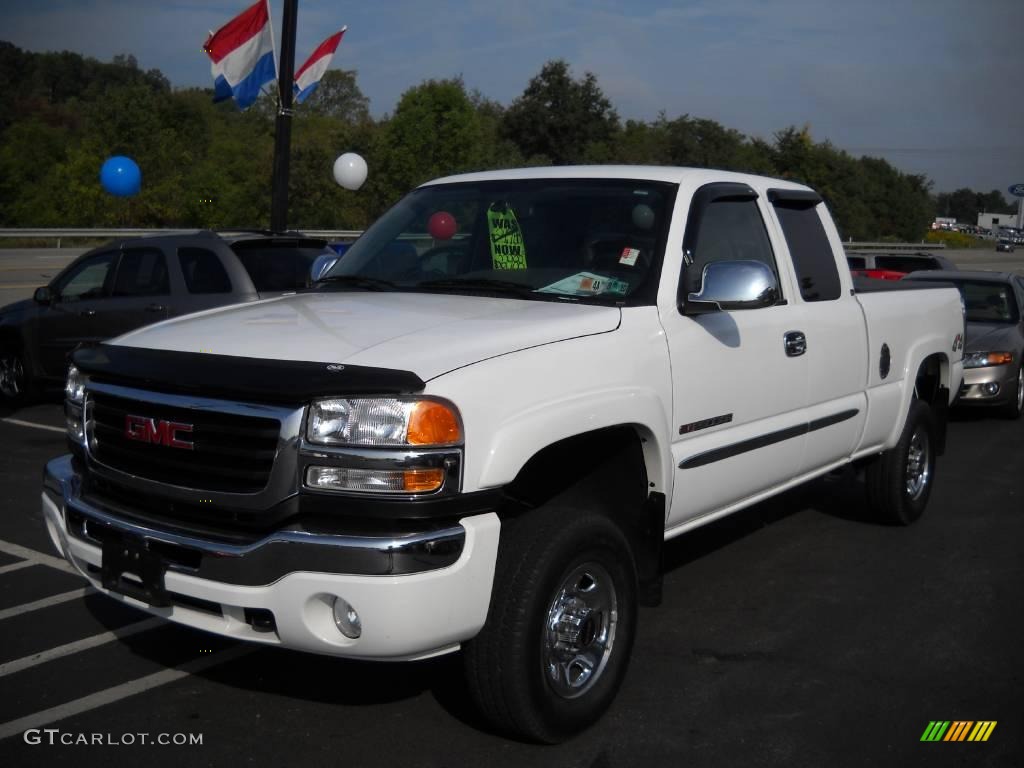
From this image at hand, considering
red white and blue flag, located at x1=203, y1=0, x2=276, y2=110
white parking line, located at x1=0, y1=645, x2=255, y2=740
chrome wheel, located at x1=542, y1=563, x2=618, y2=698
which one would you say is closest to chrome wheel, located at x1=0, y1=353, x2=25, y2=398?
red white and blue flag, located at x1=203, y1=0, x2=276, y2=110

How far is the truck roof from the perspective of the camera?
472 cm

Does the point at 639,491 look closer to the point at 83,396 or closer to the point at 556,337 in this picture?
the point at 556,337

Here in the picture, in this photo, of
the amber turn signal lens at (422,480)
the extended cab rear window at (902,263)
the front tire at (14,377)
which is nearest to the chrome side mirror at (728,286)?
the amber turn signal lens at (422,480)

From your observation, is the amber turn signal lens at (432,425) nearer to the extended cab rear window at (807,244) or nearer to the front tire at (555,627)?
the front tire at (555,627)

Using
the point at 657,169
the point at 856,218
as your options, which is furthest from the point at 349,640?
the point at 856,218

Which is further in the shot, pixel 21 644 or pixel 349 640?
pixel 21 644

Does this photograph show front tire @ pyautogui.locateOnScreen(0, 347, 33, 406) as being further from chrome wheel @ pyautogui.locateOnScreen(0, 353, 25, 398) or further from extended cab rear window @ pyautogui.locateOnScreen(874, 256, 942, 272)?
extended cab rear window @ pyautogui.locateOnScreen(874, 256, 942, 272)

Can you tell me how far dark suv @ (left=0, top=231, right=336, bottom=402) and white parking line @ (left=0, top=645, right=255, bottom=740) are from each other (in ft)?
17.0

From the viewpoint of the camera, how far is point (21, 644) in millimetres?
4496

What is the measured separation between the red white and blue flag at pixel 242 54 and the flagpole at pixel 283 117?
62 centimetres

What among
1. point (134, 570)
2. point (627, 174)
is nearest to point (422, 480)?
point (134, 570)

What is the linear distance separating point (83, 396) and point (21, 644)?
1378mm

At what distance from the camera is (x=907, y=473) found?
6.54 meters

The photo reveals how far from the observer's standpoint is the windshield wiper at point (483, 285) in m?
4.32
